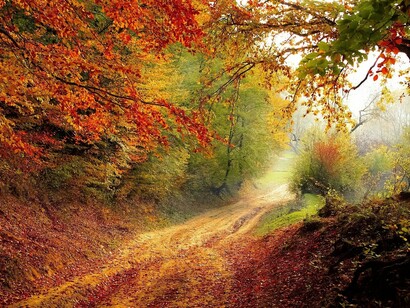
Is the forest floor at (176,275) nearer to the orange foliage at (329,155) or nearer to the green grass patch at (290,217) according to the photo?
the green grass patch at (290,217)

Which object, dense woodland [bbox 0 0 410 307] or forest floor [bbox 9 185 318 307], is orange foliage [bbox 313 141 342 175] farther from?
forest floor [bbox 9 185 318 307]

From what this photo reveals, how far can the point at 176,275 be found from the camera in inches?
356

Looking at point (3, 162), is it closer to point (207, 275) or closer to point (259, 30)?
point (207, 275)

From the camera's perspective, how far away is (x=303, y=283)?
650 cm

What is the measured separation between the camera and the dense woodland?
15.9 ft

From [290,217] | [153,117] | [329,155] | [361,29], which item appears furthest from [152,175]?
[361,29]

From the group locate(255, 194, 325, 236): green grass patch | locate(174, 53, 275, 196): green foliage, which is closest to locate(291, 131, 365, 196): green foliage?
locate(255, 194, 325, 236): green grass patch

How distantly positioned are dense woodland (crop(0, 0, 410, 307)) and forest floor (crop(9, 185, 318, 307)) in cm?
19

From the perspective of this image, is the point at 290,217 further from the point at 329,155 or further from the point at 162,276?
→ the point at 162,276

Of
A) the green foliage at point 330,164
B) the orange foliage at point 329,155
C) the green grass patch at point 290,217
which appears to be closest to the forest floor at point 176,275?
the green grass patch at point 290,217

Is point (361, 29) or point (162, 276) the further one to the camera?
point (162, 276)

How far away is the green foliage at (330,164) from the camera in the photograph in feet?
68.4

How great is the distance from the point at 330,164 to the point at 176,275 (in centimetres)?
1545

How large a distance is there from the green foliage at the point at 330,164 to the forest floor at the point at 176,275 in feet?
28.4
